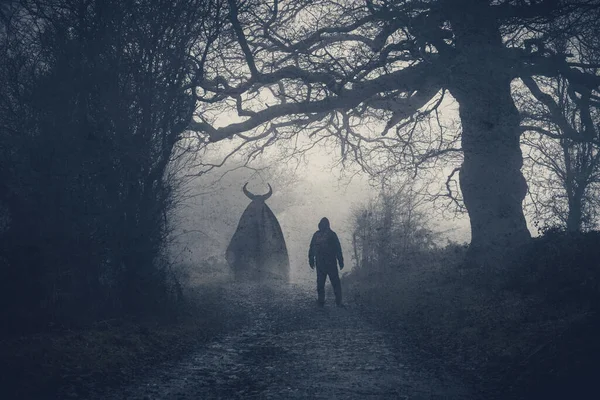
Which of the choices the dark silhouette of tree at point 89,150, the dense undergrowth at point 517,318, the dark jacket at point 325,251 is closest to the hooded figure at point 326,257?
the dark jacket at point 325,251

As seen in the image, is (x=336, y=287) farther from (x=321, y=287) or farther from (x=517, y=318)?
(x=517, y=318)

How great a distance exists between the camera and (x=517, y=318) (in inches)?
275

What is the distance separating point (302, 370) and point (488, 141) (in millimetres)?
8471

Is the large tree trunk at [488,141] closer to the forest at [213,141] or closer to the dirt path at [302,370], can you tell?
the forest at [213,141]

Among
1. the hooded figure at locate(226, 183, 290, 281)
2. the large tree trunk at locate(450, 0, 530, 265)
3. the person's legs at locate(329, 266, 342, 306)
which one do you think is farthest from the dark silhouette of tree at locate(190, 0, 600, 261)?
the hooded figure at locate(226, 183, 290, 281)

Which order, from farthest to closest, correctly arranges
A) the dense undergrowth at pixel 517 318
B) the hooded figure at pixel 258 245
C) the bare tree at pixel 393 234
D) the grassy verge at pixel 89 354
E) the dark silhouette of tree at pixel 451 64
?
the hooded figure at pixel 258 245
the bare tree at pixel 393 234
the dark silhouette of tree at pixel 451 64
the dense undergrowth at pixel 517 318
the grassy verge at pixel 89 354

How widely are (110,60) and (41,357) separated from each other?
16.8 ft

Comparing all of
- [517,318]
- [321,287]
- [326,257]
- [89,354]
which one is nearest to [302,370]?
[89,354]

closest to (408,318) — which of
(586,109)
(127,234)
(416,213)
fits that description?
(127,234)

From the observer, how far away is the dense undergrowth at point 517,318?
16.3 feet

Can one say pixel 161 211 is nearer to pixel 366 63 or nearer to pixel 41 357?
pixel 41 357

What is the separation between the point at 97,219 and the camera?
765 centimetres

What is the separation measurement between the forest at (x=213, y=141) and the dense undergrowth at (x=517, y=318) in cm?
4

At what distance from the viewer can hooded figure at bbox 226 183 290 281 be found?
21.6 meters
